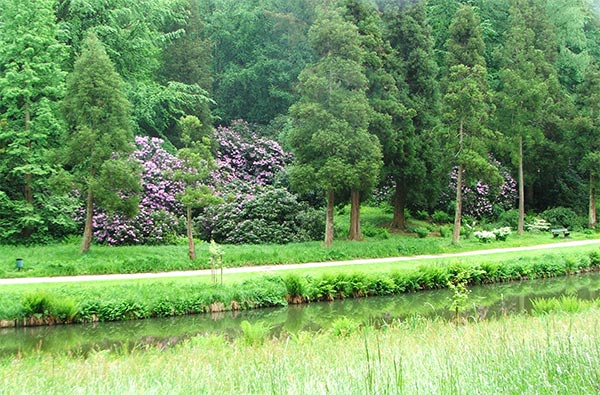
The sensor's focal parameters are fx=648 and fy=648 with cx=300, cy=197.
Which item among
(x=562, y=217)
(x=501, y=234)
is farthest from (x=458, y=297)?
(x=562, y=217)

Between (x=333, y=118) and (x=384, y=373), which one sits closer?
(x=384, y=373)

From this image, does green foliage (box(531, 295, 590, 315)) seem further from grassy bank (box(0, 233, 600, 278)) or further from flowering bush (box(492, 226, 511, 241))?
flowering bush (box(492, 226, 511, 241))

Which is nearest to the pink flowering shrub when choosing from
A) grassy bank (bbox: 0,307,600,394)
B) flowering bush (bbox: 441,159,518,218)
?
flowering bush (bbox: 441,159,518,218)

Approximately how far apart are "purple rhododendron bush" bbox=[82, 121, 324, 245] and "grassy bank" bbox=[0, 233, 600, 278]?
5.56 feet

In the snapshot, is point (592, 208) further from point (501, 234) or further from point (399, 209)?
point (399, 209)

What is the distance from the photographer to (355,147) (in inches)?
1023

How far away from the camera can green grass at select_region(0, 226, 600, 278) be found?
796 inches

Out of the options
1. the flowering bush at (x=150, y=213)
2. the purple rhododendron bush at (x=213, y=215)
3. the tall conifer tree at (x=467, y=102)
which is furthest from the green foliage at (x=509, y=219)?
the flowering bush at (x=150, y=213)

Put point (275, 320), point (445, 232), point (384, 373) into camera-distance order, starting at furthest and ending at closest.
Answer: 1. point (445, 232)
2. point (275, 320)
3. point (384, 373)

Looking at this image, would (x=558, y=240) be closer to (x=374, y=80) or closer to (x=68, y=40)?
(x=374, y=80)

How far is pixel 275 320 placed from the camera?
51.5 ft

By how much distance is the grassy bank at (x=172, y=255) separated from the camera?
20.2 m

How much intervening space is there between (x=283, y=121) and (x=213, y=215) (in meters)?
13.9

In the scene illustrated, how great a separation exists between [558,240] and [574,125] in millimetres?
8409
